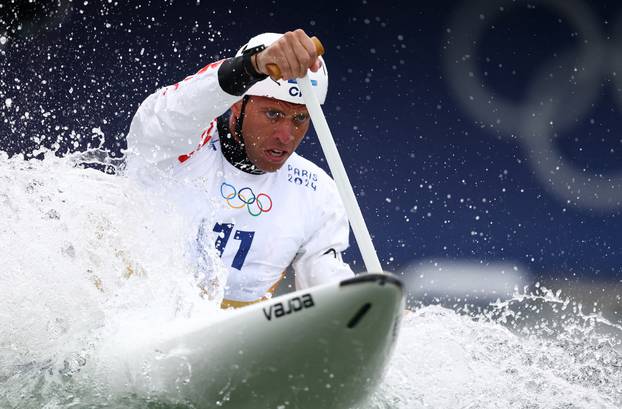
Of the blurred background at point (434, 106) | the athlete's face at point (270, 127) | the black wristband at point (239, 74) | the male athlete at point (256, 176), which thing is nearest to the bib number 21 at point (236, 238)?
the male athlete at point (256, 176)

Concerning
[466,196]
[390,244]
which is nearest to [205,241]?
[390,244]

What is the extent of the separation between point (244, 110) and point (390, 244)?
3.85 meters

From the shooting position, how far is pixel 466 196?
7832 mm

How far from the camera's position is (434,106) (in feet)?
26.4

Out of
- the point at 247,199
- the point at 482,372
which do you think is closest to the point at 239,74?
the point at 247,199

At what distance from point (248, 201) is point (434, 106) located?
457 cm

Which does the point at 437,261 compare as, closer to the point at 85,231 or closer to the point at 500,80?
the point at 500,80

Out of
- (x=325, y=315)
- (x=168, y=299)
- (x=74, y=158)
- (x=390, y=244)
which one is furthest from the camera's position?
(x=390, y=244)

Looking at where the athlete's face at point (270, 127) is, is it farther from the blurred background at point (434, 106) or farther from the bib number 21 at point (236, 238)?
the blurred background at point (434, 106)

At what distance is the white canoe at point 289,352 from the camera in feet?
7.59

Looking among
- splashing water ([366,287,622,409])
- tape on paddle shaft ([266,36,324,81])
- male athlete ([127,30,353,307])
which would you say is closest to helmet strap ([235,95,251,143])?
male athlete ([127,30,353,307])

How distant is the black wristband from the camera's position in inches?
121

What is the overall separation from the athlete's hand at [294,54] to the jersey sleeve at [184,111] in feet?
0.58

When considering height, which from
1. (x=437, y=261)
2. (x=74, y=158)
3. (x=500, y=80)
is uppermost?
(x=74, y=158)
